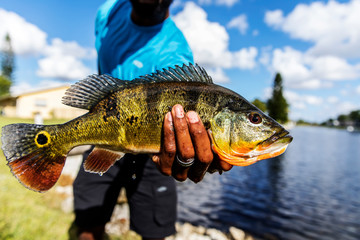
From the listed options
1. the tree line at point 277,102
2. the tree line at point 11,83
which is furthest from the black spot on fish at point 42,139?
the tree line at point 277,102

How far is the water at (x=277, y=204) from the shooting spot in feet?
38.5

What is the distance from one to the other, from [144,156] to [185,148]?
5.64 ft

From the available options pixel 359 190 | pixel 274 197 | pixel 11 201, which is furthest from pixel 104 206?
pixel 359 190

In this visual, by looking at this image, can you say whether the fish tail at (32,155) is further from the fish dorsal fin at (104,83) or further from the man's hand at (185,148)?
the man's hand at (185,148)

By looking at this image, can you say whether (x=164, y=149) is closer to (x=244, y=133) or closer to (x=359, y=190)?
(x=244, y=133)

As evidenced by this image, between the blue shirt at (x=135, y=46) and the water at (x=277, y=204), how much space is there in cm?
947

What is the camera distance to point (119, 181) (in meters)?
4.24

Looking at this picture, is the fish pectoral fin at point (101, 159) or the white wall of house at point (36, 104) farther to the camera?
the white wall of house at point (36, 104)

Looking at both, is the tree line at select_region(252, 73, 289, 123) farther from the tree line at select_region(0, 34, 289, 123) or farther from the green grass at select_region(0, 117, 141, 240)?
the green grass at select_region(0, 117, 141, 240)

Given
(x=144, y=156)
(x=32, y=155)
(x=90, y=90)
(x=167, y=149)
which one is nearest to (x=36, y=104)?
(x=144, y=156)

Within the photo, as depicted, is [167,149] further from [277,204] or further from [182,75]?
[277,204]

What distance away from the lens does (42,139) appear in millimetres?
2455

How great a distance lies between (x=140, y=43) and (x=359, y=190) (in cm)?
2296

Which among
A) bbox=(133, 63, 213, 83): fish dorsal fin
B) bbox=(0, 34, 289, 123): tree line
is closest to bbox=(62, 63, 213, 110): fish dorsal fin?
bbox=(133, 63, 213, 83): fish dorsal fin
